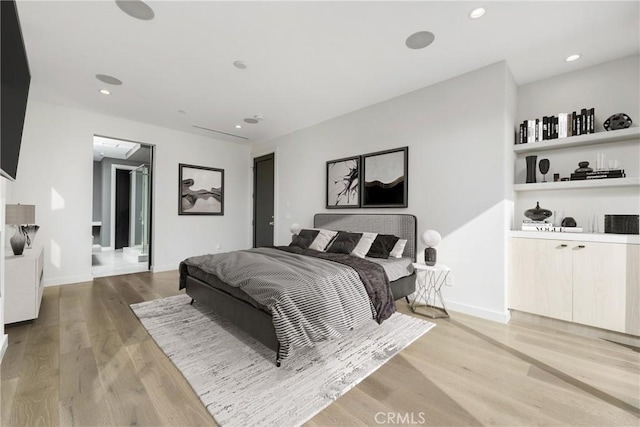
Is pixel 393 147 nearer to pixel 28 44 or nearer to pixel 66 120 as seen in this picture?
pixel 28 44

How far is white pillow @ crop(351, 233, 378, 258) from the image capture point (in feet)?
10.9

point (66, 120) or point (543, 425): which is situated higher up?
point (66, 120)

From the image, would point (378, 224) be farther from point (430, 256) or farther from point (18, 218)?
point (18, 218)

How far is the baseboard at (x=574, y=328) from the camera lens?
7.75ft

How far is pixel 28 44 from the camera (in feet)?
8.27

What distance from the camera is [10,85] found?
1.66m

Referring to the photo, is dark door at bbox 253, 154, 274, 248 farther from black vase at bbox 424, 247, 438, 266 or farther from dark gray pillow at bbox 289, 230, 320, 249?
black vase at bbox 424, 247, 438, 266

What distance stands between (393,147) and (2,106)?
3552mm

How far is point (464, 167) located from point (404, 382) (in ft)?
7.61

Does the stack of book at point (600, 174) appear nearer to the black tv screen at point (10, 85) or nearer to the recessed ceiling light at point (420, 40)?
the recessed ceiling light at point (420, 40)

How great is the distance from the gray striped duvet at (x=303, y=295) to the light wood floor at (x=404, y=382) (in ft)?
1.43

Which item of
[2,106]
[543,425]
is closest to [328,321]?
[543,425]

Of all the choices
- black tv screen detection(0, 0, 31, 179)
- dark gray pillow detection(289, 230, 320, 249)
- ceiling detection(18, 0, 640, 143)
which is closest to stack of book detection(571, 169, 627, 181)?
ceiling detection(18, 0, 640, 143)

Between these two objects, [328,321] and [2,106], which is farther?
[328,321]
